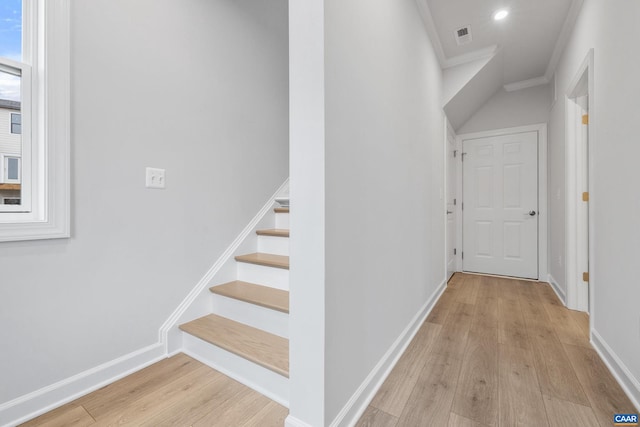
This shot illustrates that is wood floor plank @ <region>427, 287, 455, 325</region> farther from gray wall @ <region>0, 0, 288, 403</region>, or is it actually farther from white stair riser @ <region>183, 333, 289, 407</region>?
gray wall @ <region>0, 0, 288, 403</region>

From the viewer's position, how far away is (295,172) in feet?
3.62

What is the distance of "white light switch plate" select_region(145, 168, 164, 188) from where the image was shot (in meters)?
1.65

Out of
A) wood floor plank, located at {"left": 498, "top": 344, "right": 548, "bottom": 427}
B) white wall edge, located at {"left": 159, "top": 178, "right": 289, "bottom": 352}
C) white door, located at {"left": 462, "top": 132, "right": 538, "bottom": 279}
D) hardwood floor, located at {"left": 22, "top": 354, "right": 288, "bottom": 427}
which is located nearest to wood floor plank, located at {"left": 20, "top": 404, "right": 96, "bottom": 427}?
hardwood floor, located at {"left": 22, "top": 354, "right": 288, "bottom": 427}

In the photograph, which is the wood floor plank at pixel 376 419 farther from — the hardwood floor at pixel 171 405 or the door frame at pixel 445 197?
the door frame at pixel 445 197

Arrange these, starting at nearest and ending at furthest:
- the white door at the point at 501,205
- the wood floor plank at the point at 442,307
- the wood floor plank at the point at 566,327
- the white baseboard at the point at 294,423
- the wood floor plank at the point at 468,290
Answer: the white baseboard at the point at 294,423 < the wood floor plank at the point at 566,327 < the wood floor plank at the point at 442,307 < the wood floor plank at the point at 468,290 < the white door at the point at 501,205

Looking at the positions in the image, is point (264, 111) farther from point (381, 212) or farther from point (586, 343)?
point (586, 343)

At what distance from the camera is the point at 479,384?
1495mm

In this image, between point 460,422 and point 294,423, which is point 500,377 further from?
point 294,423

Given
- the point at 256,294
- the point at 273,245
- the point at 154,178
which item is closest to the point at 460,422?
the point at 256,294

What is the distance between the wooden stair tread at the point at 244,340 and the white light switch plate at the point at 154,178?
884 mm

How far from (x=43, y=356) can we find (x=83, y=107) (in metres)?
1.19

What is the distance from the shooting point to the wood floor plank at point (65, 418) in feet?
3.96

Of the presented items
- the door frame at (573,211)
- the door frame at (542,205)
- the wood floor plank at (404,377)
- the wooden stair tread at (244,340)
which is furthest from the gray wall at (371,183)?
the door frame at (542,205)

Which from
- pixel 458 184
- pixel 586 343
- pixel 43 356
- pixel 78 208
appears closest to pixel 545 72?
pixel 458 184
